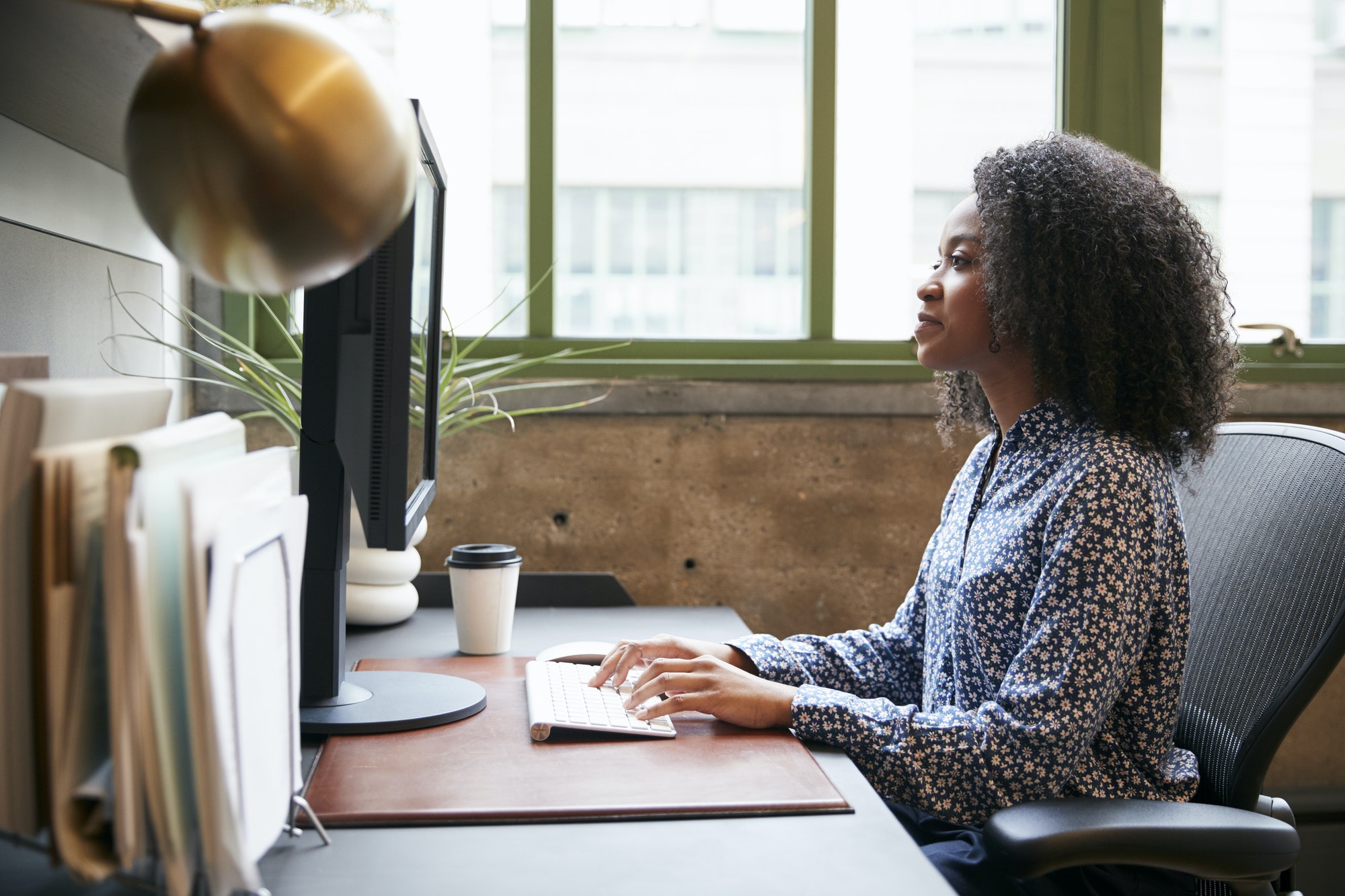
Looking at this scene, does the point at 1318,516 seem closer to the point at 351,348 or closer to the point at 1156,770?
the point at 1156,770

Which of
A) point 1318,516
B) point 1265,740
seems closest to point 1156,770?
point 1265,740

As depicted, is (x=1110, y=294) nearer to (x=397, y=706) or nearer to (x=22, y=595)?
(x=397, y=706)

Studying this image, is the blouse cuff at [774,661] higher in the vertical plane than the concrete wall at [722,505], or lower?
lower

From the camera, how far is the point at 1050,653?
1.00m

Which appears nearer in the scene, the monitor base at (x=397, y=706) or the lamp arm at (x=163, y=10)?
the lamp arm at (x=163, y=10)

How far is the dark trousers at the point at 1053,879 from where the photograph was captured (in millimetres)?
969

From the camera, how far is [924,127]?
220cm

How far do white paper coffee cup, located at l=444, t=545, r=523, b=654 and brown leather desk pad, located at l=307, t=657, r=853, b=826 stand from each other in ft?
0.95

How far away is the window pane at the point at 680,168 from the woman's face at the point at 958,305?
Answer: 829 mm

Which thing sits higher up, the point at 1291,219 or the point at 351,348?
the point at 1291,219

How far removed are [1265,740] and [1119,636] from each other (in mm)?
201

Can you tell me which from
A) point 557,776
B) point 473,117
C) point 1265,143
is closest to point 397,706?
point 557,776

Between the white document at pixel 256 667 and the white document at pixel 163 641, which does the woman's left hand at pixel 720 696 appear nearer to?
the white document at pixel 256 667

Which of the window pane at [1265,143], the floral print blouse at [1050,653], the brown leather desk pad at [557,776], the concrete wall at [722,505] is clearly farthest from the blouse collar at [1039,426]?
the window pane at [1265,143]
